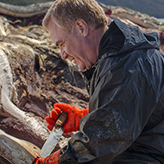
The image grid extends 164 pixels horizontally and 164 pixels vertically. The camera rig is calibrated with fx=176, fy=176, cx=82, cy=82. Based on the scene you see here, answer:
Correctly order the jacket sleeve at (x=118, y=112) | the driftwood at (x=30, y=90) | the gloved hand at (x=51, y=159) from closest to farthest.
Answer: the jacket sleeve at (x=118, y=112) < the gloved hand at (x=51, y=159) < the driftwood at (x=30, y=90)

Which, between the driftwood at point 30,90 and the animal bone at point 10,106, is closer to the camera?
the driftwood at point 30,90

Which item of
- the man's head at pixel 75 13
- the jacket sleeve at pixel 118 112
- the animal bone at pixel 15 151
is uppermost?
the man's head at pixel 75 13

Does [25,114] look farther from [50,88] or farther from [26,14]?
[26,14]

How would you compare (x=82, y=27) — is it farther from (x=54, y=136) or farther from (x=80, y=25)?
(x=54, y=136)

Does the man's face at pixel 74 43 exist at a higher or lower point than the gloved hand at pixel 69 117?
higher

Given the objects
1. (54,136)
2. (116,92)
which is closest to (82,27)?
(116,92)

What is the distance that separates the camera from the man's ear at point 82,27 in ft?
3.81

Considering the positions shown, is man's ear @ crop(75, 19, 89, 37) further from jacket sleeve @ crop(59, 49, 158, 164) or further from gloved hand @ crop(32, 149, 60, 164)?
gloved hand @ crop(32, 149, 60, 164)

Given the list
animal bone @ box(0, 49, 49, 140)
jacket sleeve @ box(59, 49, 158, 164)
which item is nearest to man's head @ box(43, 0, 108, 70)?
jacket sleeve @ box(59, 49, 158, 164)

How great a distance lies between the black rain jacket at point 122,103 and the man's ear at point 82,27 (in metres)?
0.16

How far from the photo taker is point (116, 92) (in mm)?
939

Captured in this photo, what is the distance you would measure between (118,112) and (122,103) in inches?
2.1

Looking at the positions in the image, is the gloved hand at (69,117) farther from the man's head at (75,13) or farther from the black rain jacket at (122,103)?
the man's head at (75,13)

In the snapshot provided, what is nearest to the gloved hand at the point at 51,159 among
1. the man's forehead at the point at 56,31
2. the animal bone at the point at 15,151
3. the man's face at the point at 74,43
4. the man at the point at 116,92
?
the man at the point at 116,92
